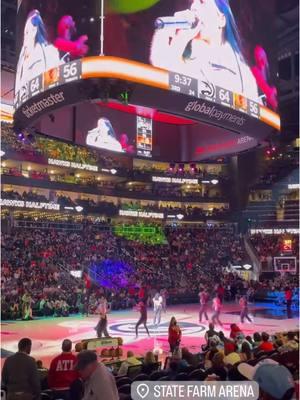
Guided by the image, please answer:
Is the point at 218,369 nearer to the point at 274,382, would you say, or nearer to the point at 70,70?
the point at 274,382

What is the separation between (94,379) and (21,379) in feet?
4.56

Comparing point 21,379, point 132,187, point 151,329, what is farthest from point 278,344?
point 132,187

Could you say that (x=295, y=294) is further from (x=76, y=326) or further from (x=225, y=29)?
(x=225, y=29)

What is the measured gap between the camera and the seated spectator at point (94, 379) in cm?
336

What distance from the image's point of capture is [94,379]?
11.1 ft

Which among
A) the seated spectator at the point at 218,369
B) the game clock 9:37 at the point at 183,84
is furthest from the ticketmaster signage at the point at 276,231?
the seated spectator at the point at 218,369

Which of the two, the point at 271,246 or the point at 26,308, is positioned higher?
the point at 271,246

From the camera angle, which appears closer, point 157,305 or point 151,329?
point 151,329

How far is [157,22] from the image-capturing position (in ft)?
31.1

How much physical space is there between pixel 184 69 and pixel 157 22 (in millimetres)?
1117

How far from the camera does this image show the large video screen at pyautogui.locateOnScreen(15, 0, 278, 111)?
29.1 ft

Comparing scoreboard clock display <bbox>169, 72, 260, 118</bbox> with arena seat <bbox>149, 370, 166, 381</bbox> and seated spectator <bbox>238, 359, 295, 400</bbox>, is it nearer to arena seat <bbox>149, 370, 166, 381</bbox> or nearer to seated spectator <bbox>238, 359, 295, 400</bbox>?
arena seat <bbox>149, 370, 166, 381</bbox>

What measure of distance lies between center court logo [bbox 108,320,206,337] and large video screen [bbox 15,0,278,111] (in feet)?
26.1

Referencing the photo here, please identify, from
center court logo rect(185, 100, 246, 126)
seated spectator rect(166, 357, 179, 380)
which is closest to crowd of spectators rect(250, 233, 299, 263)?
center court logo rect(185, 100, 246, 126)
